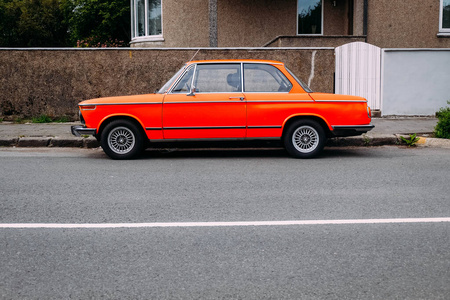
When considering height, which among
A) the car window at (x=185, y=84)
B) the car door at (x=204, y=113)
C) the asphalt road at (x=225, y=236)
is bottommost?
the asphalt road at (x=225, y=236)

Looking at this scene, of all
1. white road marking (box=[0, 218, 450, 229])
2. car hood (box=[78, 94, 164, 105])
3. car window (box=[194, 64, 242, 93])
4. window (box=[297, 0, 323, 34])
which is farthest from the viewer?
window (box=[297, 0, 323, 34])

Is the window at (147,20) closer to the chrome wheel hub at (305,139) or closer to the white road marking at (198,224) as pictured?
the chrome wheel hub at (305,139)

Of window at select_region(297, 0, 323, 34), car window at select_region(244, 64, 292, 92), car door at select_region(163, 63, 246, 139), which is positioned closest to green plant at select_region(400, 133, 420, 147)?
car window at select_region(244, 64, 292, 92)

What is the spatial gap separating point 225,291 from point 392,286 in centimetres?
109

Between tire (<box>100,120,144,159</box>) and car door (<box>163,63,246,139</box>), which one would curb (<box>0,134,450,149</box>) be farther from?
car door (<box>163,63,246,139</box>)

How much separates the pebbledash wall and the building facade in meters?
3.71

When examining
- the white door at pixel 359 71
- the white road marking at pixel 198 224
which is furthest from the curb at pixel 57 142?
the white door at pixel 359 71

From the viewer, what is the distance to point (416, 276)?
12.3 feet

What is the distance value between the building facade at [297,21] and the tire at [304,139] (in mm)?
8540

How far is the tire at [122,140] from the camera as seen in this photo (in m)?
9.11

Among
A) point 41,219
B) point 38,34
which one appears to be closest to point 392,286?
point 41,219

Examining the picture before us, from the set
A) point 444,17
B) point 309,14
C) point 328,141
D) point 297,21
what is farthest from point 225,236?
point 444,17

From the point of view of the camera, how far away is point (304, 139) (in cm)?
920

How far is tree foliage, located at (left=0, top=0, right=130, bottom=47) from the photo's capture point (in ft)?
134
